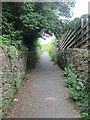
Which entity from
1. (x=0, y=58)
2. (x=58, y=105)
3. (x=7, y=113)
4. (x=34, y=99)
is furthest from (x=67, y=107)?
(x=0, y=58)

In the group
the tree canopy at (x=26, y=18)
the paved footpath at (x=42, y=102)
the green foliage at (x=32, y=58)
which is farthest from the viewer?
the green foliage at (x=32, y=58)

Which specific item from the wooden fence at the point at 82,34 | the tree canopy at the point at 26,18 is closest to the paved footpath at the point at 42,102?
the wooden fence at the point at 82,34

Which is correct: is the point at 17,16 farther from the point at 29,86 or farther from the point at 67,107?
the point at 67,107

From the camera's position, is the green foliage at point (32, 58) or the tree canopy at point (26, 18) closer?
the tree canopy at point (26, 18)

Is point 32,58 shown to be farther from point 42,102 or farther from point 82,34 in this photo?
point 42,102

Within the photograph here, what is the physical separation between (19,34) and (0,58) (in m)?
4.28

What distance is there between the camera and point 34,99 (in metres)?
7.12

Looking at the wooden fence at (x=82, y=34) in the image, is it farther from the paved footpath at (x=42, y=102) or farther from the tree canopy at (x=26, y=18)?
the paved footpath at (x=42, y=102)

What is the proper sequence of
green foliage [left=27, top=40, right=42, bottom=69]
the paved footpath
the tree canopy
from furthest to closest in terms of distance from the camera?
green foliage [left=27, top=40, right=42, bottom=69] → the tree canopy → the paved footpath

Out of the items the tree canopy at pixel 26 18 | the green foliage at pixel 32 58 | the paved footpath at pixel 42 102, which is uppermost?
the tree canopy at pixel 26 18

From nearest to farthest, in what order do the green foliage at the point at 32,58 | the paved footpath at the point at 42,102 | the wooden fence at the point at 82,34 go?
the paved footpath at the point at 42,102 → the wooden fence at the point at 82,34 → the green foliage at the point at 32,58

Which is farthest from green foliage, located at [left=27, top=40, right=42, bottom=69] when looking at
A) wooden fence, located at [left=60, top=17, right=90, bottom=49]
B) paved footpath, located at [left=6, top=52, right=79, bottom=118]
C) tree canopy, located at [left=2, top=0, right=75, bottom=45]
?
wooden fence, located at [left=60, top=17, right=90, bottom=49]

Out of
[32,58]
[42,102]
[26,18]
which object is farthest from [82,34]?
[32,58]

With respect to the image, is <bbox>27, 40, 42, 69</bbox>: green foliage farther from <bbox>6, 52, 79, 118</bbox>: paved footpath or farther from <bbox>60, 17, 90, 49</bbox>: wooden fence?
<bbox>60, 17, 90, 49</bbox>: wooden fence
